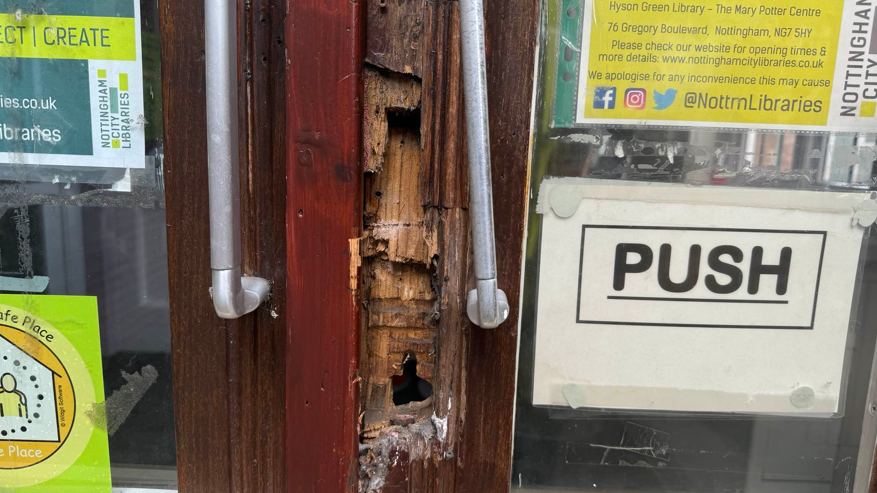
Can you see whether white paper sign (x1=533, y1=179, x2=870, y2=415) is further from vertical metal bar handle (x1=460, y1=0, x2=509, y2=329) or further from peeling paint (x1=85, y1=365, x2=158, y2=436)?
peeling paint (x1=85, y1=365, x2=158, y2=436)

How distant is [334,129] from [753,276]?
0.70 m

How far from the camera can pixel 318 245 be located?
71 cm

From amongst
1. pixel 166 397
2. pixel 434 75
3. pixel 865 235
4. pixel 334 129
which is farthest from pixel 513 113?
pixel 166 397

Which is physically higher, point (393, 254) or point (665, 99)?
point (665, 99)

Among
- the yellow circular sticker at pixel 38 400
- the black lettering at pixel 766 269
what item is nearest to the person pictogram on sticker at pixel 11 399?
the yellow circular sticker at pixel 38 400

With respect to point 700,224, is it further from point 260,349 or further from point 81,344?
point 81,344

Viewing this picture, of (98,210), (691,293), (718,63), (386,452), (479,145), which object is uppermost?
(718,63)

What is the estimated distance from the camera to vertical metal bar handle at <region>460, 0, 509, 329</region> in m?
0.62

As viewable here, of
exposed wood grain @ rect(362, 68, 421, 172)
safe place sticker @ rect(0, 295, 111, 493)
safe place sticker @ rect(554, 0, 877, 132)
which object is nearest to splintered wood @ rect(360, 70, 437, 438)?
exposed wood grain @ rect(362, 68, 421, 172)

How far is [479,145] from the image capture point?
2.05 feet

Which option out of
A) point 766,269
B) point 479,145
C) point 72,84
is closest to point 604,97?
point 479,145

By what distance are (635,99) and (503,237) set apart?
0.98 ft

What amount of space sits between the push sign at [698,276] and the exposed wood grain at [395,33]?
1.29 feet

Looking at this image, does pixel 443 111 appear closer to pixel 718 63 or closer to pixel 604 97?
pixel 604 97
